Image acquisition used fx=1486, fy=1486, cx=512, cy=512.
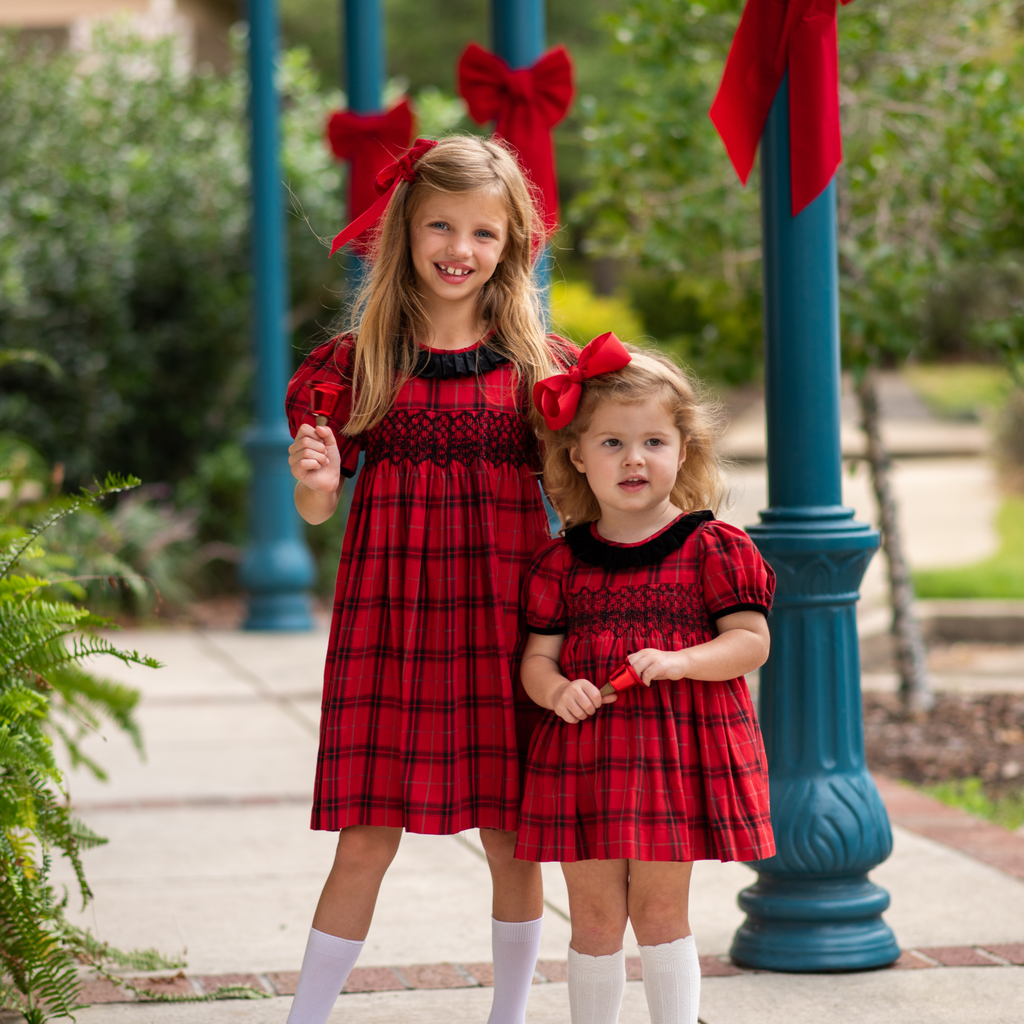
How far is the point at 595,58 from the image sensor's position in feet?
77.6

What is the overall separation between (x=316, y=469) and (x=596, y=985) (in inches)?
42.1

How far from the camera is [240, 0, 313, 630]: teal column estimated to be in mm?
8969

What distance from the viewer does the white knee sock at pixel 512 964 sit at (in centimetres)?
286

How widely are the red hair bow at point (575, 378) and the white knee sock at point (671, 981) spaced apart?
3.12 ft

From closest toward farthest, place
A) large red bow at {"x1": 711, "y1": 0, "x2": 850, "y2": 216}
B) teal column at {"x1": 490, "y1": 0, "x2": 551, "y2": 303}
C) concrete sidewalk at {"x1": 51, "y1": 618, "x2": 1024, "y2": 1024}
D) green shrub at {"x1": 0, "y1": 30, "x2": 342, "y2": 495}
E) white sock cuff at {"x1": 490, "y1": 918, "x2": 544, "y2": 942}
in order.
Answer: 1. white sock cuff at {"x1": 490, "y1": 918, "x2": 544, "y2": 942}
2. concrete sidewalk at {"x1": 51, "y1": 618, "x2": 1024, "y2": 1024}
3. large red bow at {"x1": 711, "y1": 0, "x2": 850, "y2": 216}
4. teal column at {"x1": 490, "y1": 0, "x2": 551, "y2": 303}
5. green shrub at {"x1": 0, "y1": 30, "x2": 342, "y2": 495}

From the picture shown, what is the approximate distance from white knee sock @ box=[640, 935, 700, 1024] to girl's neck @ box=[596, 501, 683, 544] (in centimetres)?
72

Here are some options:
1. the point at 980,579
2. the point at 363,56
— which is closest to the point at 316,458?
the point at 363,56

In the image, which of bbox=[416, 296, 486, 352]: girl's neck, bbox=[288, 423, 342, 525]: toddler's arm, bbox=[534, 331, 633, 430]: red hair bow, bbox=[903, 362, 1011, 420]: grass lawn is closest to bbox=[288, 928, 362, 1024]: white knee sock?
bbox=[288, 423, 342, 525]: toddler's arm

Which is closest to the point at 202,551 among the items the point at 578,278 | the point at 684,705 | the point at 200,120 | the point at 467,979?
the point at 200,120

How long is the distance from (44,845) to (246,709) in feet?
12.2

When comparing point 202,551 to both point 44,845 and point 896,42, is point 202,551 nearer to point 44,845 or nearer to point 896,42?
point 896,42

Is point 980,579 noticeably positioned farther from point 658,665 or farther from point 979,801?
point 658,665

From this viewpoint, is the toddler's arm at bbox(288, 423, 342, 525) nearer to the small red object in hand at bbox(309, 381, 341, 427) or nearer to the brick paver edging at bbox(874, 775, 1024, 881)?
the small red object in hand at bbox(309, 381, 341, 427)

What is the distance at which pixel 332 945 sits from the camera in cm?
279
